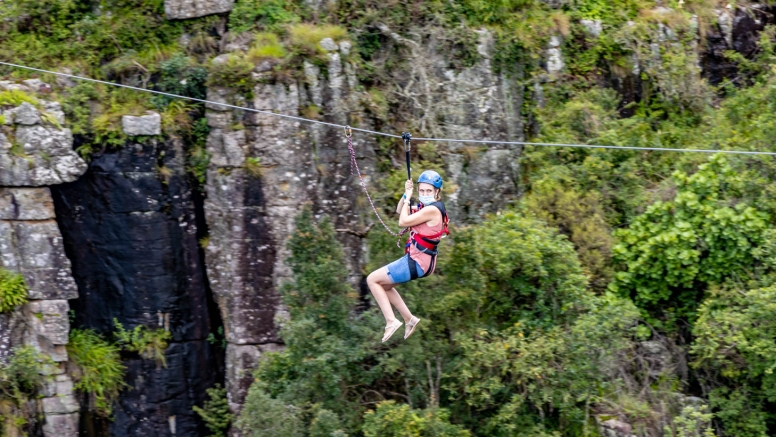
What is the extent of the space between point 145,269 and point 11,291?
179 centimetres

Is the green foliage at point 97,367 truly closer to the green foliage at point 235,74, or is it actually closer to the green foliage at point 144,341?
the green foliage at point 144,341

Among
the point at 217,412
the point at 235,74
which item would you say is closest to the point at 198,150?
the point at 235,74

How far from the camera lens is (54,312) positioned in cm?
1268

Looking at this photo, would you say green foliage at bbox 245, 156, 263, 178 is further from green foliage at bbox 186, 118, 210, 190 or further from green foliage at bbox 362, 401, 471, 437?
green foliage at bbox 362, 401, 471, 437

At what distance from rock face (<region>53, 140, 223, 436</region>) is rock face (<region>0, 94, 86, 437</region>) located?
35 cm

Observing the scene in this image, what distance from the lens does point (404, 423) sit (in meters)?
10.1

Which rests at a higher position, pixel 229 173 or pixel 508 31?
pixel 508 31

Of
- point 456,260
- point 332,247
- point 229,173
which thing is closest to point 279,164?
point 229,173

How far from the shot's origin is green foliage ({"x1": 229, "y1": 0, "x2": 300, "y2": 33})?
13.2 meters

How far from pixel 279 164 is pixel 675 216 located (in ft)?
17.8

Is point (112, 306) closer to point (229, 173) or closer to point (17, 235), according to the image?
point (17, 235)

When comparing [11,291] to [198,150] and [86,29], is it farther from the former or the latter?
[86,29]

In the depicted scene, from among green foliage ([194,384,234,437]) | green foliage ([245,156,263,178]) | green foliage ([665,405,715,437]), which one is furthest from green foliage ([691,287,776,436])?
green foliage ([194,384,234,437])

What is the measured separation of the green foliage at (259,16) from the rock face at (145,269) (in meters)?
1.98
